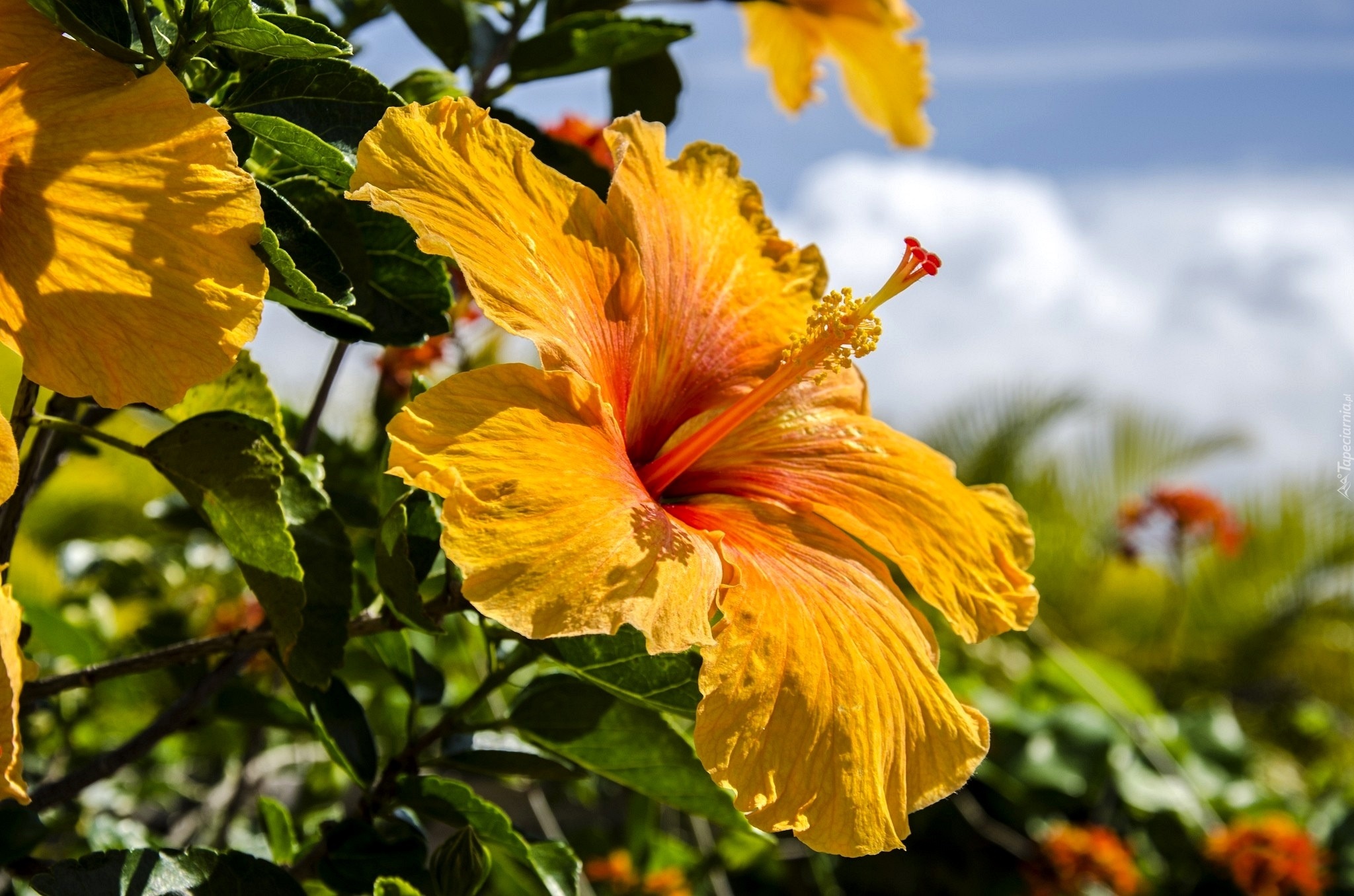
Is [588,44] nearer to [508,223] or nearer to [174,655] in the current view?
[508,223]

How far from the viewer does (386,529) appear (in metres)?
0.96

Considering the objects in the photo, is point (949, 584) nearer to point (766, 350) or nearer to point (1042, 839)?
point (766, 350)

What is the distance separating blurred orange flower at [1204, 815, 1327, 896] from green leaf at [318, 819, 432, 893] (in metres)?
2.89

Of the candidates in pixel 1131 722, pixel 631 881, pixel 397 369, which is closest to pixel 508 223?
pixel 397 369

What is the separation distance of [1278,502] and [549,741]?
6915 mm

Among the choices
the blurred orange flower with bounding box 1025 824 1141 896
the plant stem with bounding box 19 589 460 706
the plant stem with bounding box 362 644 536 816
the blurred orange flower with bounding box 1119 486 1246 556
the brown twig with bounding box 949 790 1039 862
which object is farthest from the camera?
the blurred orange flower with bounding box 1119 486 1246 556

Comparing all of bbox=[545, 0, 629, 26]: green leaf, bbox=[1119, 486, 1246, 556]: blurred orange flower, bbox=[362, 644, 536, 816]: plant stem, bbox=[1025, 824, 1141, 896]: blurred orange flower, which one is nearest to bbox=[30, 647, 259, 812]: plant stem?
bbox=[362, 644, 536, 816]: plant stem

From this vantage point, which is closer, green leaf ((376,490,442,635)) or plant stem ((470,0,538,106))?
green leaf ((376,490,442,635))

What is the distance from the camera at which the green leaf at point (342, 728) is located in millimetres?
1086

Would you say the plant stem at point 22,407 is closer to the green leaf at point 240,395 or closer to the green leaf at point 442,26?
the green leaf at point 240,395

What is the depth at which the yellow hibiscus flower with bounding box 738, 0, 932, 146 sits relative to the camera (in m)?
1.66

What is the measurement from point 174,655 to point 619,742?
0.41 metres

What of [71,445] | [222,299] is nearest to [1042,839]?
[71,445]

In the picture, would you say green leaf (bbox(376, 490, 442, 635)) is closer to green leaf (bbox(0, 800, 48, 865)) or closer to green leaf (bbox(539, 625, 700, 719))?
green leaf (bbox(539, 625, 700, 719))
